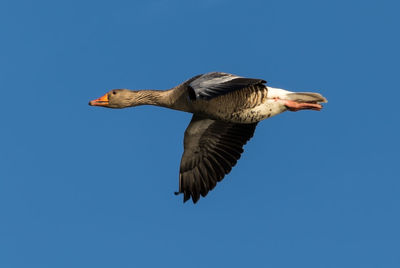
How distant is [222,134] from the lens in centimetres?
1692

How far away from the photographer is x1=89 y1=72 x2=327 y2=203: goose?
1423 cm

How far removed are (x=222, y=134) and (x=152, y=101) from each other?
1.99m

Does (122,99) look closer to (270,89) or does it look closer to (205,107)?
(205,107)

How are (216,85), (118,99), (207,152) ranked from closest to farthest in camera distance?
(216,85)
(118,99)
(207,152)

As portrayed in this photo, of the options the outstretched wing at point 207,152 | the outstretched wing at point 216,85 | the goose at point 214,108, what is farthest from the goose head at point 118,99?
the outstretched wing at point 216,85

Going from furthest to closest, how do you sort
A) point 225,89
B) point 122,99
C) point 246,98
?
point 122,99 → point 246,98 → point 225,89

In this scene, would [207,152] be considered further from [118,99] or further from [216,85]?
[216,85]

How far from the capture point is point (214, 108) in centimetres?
1491

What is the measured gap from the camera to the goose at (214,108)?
1423 centimetres

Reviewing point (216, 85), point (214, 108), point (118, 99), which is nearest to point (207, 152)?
point (214, 108)

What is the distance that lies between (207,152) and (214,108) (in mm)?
2195

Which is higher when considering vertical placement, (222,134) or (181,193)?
(222,134)

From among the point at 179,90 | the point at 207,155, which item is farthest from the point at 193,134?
the point at 179,90

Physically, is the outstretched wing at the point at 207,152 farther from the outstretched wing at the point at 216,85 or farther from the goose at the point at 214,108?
the outstretched wing at the point at 216,85
